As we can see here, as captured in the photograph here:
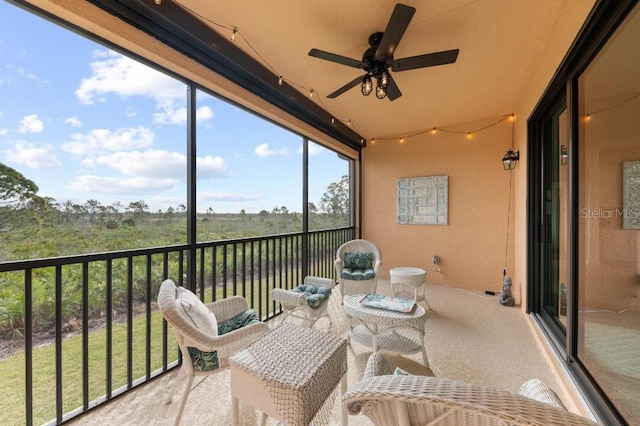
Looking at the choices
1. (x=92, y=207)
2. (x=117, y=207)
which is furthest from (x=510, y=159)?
(x=92, y=207)

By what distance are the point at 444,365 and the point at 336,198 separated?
3169 mm

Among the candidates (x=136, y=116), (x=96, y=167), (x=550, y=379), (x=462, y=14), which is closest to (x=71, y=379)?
(x=96, y=167)

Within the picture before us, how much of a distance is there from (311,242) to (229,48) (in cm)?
255

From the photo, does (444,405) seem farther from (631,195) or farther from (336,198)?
(336,198)

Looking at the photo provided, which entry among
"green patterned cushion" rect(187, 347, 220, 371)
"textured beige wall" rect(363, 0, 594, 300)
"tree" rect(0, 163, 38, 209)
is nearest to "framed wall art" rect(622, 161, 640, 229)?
"textured beige wall" rect(363, 0, 594, 300)

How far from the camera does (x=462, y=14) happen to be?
2.01 meters

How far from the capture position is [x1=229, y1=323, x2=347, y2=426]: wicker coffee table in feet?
3.78

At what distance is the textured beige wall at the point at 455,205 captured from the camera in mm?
4160

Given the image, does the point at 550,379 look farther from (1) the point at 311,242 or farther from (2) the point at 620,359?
(1) the point at 311,242

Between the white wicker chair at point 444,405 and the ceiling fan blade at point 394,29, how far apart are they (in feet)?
6.15

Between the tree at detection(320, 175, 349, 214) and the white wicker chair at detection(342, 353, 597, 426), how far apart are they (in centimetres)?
360

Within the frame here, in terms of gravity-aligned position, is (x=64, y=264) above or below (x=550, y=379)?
above

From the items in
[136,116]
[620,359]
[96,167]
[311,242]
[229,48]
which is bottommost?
[620,359]

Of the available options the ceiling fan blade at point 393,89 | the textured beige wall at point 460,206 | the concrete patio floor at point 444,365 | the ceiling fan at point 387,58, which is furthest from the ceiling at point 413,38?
the concrete patio floor at point 444,365
